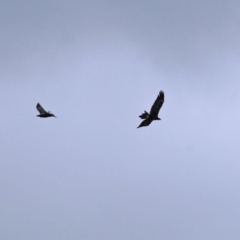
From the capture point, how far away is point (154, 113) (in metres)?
92.3

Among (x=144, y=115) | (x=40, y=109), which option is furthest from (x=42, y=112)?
(x=144, y=115)

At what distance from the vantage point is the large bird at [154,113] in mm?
91062

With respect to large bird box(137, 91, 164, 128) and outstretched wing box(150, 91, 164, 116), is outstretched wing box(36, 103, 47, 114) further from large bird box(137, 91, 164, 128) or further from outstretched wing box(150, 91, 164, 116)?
outstretched wing box(150, 91, 164, 116)

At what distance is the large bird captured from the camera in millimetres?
91062

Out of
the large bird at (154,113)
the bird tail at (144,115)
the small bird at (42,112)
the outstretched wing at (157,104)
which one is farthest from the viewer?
the small bird at (42,112)

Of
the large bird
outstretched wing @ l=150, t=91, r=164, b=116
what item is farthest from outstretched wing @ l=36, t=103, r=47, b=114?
outstretched wing @ l=150, t=91, r=164, b=116

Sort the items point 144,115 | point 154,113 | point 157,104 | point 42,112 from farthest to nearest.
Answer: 1. point 42,112
2. point 154,113
3. point 144,115
4. point 157,104

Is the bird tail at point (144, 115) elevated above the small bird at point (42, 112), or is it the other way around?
the bird tail at point (144, 115)

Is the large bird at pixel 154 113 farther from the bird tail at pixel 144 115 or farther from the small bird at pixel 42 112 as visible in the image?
the small bird at pixel 42 112

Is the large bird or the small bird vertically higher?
the large bird

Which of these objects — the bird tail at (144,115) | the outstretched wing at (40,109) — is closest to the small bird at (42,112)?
the outstretched wing at (40,109)

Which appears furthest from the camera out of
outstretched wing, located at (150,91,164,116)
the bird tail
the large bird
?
the bird tail

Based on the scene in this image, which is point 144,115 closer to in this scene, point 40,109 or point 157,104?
point 157,104

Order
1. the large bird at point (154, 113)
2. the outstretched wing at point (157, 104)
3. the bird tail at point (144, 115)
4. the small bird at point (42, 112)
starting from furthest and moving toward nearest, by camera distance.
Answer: the small bird at point (42, 112), the bird tail at point (144, 115), the large bird at point (154, 113), the outstretched wing at point (157, 104)
